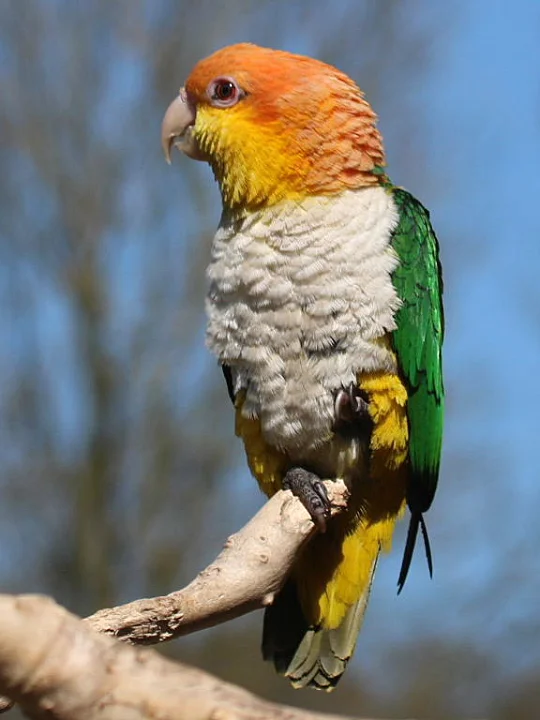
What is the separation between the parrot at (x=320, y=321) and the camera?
9.64 feet

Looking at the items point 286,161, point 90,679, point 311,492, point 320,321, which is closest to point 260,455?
point 311,492

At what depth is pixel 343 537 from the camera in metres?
3.19

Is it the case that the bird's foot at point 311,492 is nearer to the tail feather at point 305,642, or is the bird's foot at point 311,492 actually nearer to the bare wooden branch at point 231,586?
the bare wooden branch at point 231,586

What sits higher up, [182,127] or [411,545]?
[182,127]

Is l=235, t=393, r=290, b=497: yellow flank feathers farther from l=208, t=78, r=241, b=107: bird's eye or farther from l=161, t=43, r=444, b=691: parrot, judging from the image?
l=208, t=78, r=241, b=107: bird's eye

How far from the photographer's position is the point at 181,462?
10.7 meters

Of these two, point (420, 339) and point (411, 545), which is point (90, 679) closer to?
point (420, 339)

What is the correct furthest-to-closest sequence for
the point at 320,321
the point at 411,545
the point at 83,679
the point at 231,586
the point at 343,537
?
1. the point at 411,545
2. the point at 343,537
3. the point at 320,321
4. the point at 231,586
5. the point at 83,679

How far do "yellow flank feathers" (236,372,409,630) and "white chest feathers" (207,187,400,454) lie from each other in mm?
164

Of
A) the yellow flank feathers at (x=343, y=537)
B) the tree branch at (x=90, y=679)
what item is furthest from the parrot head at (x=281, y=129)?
the tree branch at (x=90, y=679)

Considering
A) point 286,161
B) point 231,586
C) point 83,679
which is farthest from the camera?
point 286,161

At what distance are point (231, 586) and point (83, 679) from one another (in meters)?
0.97

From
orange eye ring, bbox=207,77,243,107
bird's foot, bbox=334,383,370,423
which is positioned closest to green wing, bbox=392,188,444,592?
bird's foot, bbox=334,383,370,423

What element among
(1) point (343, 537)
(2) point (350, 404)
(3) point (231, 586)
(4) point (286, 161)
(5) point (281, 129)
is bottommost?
(3) point (231, 586)
